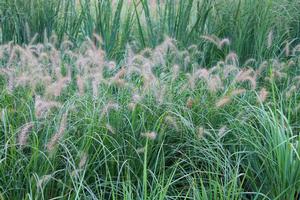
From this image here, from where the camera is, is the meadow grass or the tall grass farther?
the tall grass

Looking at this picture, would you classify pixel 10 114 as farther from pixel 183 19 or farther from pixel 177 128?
pixel 183 19

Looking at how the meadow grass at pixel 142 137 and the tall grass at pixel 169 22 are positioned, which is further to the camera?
the tall grass at pixel 169 22

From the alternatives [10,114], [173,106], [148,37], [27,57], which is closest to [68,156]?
[10,114]

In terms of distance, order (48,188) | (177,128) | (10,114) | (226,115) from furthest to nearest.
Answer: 1. (226,115)
2. (10,114)
3. (177,128)
4. (48,188)

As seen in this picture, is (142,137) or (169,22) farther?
(169,22)

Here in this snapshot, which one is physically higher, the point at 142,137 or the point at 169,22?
the point at 169,22

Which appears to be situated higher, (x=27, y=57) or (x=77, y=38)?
(x=27, y=57)

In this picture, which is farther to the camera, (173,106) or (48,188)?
(173,106)

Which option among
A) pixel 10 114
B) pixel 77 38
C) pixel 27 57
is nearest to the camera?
pixel 10 114

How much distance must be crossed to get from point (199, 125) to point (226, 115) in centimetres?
22

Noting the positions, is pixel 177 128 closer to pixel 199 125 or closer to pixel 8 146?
pixel 199 125

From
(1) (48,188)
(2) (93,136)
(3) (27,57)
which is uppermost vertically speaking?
(3) (27,57)

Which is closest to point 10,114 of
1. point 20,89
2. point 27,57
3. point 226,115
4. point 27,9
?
point 20,89

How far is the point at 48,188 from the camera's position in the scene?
2.54 meters
